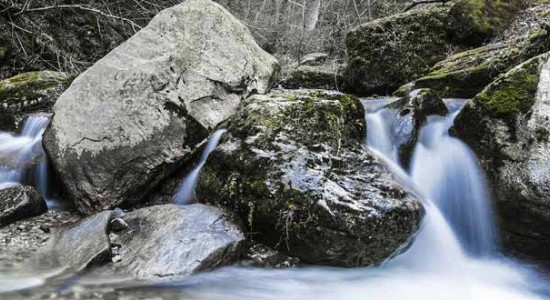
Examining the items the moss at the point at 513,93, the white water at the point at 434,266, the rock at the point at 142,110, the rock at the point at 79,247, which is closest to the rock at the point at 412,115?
the white water at the point at 434,266

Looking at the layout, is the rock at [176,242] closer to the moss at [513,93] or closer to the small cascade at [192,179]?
the small cascade at [192,179]

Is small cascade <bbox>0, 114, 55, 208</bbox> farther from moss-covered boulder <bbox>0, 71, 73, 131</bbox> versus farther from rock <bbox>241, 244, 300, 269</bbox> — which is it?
rock <bbox>241, 244, 300, 269</bbox>

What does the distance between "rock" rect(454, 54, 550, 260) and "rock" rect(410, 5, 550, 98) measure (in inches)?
49.4

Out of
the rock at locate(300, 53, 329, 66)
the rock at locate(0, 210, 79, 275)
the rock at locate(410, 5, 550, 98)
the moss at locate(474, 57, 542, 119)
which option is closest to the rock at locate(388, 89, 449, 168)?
the moss at locate(474, 57, 542, 119)

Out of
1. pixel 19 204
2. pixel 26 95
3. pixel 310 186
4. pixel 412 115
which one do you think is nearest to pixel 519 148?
pixel 412 115

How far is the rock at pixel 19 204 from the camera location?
4273mm

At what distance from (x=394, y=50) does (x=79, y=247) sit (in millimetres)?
5490

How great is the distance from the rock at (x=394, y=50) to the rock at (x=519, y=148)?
3037 millimetres

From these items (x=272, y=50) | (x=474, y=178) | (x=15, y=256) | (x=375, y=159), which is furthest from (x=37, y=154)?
(x=272, y=50)

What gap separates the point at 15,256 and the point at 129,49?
8.16 feet

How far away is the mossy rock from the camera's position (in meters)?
6.29

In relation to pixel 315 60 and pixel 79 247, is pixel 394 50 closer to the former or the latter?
pixel 315 60

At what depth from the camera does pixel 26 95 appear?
638 cm

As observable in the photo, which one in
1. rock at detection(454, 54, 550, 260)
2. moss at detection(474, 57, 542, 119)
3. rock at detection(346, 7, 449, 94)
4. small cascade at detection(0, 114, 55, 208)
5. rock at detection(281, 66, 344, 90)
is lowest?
small cascade at detection(0, 114, 55, 208)
